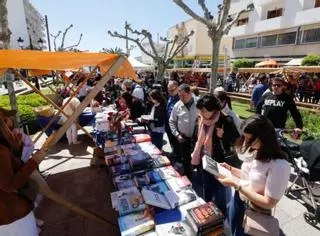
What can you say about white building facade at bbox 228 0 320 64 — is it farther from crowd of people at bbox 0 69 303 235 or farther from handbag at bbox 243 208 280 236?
handbag at bbox 243 208 280 236

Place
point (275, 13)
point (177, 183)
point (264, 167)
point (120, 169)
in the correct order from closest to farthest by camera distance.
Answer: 1. point (264, 167)
2. point (177, 183)
3. point (120, 169)
4. point (275, 13)

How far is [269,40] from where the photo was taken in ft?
91.5

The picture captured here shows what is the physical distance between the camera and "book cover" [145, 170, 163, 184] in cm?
286

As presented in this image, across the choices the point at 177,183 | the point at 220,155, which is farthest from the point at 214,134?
the point at 177,183

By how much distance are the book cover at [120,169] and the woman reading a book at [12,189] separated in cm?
120

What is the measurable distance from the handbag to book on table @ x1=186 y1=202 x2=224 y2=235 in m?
0.25

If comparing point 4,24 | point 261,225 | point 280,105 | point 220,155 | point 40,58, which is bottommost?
point 261,225

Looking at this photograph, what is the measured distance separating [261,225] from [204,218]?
0.48 meters

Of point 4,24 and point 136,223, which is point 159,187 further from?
point 4,24

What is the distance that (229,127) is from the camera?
2777mm

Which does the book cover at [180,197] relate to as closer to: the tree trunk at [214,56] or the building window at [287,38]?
the tree trunk at [214,56]

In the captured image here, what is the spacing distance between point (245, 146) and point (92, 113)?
5984 millimetres

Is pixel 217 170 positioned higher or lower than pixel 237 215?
higher

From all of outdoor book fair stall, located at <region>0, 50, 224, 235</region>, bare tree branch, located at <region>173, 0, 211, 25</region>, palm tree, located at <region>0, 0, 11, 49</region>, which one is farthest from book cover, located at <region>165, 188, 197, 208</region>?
bare tree branch, located at <region>173, 0, 211, 25</region>
